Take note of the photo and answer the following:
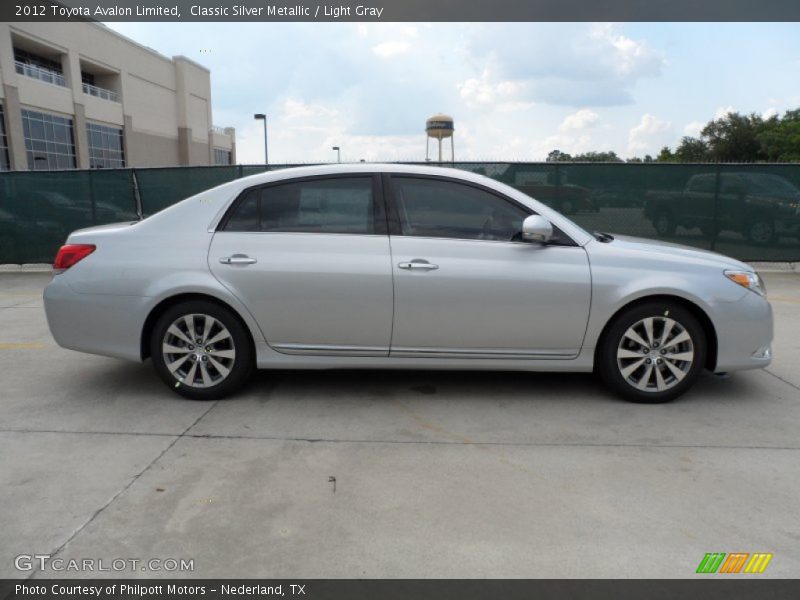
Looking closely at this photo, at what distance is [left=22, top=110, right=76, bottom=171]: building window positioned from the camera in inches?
1529

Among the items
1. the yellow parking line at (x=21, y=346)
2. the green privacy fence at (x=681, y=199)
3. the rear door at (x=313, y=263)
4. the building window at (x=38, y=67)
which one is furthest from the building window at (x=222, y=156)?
the rear door at (x=313, y=263)

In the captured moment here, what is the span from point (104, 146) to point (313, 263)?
163ft

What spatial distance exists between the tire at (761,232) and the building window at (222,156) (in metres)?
63.2

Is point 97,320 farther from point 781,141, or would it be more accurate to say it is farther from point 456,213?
point 781,141

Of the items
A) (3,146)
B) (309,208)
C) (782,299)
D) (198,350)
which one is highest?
(3,146)

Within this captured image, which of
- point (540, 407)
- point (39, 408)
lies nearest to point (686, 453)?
point (540, 407)

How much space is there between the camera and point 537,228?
4285 mm

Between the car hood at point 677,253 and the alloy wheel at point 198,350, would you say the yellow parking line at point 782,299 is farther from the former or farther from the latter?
the alloy wheel at point 198,350

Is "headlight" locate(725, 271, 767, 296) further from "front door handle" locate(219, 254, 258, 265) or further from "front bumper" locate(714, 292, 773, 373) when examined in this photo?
"front door handle" locate(219, 254, 258, 265)

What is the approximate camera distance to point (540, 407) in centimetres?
450

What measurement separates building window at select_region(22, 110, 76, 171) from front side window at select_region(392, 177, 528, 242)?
129 feet

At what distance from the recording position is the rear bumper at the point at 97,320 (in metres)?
4.54
